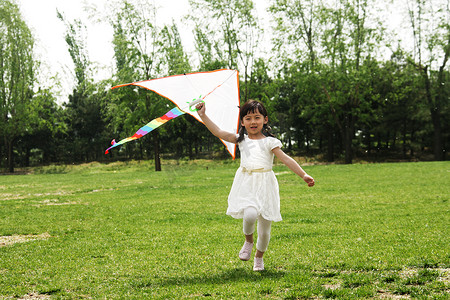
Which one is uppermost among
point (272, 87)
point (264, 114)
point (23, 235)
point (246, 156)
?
point (272, 87)

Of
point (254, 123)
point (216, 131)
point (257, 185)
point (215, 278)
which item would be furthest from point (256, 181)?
point (215, 278)

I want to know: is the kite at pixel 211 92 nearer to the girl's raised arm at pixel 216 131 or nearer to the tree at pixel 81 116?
the girl's raised arm at pixel 216 131

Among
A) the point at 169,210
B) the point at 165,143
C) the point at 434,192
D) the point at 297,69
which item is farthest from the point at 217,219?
the point at 165,143

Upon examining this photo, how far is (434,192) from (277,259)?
35.5 ft

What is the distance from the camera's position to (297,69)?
140ft

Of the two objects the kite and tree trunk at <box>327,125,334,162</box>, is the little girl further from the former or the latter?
tree trunk at <box>327,125,334,162</box>

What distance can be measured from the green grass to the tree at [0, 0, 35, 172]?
33830 mm

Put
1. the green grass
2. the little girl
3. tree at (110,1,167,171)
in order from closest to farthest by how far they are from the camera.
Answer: the green grass < the little girl < tree at (110,1,167,171)

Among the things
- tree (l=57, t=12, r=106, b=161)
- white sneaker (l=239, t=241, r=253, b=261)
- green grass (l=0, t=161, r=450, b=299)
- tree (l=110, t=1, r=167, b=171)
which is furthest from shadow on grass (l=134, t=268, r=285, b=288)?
tree (l=57, t=12, r=106, b=161)

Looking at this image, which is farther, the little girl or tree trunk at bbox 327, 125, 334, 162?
tree trunk at bbox 327, 125, 334, 162

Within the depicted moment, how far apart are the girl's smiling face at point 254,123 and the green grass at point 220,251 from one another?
71.2 inches

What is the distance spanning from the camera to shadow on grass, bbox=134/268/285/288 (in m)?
4.92

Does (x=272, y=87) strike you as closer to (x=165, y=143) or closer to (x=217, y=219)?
(x=165, y=143)

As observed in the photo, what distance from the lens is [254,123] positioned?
5324 millimetres
